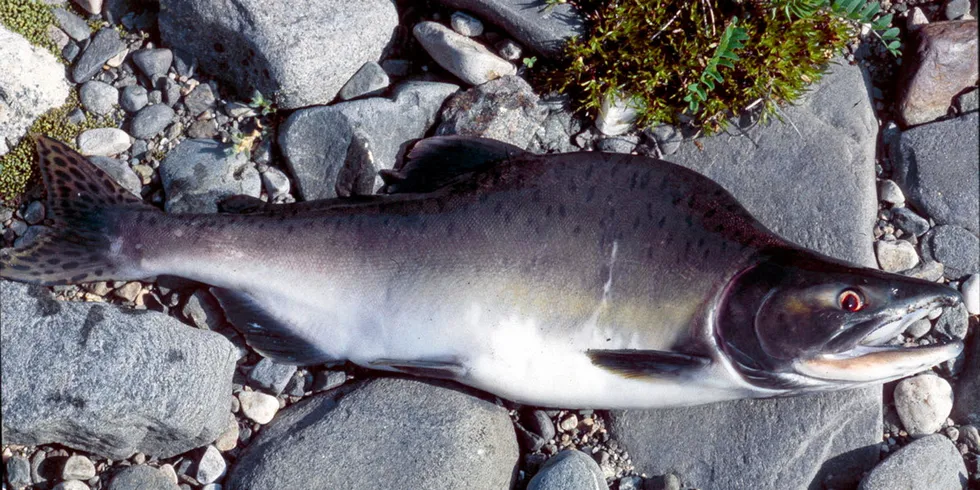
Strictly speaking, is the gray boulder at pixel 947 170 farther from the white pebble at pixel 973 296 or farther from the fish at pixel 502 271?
the fish at pixel 502 271

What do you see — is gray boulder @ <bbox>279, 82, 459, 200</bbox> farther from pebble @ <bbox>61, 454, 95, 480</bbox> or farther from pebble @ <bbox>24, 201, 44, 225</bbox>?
pebble @ <bbox>61, 454, 95, 480</bbox>

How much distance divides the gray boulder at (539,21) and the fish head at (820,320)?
5.97 ft

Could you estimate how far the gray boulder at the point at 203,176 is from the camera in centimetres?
489

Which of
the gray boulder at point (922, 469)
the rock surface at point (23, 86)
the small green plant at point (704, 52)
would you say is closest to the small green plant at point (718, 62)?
the small green plant at point (704, 52)

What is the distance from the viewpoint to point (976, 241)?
5.04 metres

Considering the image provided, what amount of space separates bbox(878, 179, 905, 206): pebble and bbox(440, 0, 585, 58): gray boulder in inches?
83.4

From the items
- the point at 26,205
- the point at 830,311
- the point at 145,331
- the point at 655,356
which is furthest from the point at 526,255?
the point at 26,205

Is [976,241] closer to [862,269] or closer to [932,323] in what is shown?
[932,323]

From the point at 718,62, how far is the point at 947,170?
1.60 metres

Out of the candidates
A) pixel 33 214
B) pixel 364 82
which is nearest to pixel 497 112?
pixel 364 82

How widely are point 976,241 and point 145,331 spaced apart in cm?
493

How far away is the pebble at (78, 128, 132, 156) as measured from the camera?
16.4 feet

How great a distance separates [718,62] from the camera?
4844 mm

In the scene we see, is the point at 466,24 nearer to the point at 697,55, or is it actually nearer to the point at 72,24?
the point at 697,55
